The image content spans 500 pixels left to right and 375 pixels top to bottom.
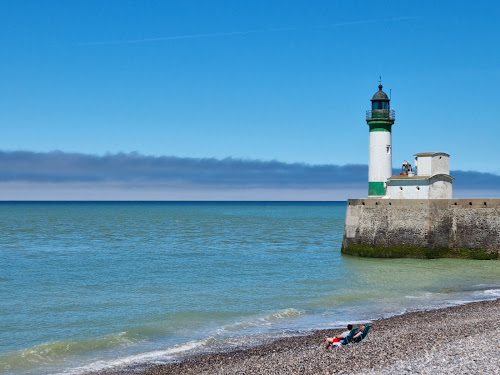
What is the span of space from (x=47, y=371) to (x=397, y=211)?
2269cm

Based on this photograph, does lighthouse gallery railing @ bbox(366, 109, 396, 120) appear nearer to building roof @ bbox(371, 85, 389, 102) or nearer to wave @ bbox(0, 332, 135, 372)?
building roof @ bbox(371, 85, 389, 102)

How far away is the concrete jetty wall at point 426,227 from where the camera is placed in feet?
104

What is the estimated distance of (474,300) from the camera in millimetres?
22750

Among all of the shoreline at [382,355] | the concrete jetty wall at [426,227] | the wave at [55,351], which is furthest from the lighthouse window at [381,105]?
the wave at [55,351]

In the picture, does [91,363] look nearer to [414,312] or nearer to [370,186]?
[414,312]

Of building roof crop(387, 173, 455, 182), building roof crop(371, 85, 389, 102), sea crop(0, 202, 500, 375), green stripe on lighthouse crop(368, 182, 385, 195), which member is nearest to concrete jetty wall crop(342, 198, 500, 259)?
sea crop(0, 202, 500, 375)

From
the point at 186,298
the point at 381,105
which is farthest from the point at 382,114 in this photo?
the point at 186,298

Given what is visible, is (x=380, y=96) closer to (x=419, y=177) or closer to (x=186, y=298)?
(x=419, y=177)

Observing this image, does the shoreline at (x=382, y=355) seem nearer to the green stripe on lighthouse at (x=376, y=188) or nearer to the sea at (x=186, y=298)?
the sea at (x=186, y=298)

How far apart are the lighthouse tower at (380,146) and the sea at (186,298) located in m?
4.78

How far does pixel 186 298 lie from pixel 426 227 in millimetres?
14466

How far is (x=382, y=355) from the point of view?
12453 millimetres

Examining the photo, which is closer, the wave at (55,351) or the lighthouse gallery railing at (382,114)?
the wave at (55,351)

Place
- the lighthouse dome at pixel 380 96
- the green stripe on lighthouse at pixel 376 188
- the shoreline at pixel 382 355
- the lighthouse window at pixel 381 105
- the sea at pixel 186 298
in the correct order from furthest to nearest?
the lighthouse dome at pixel 380 96
the lighthouse window at pixel 381 105
the green stripe on lighthouse at pixel 376 188
the sea at pixel 186 298
the shoreline at pixel 382 355
